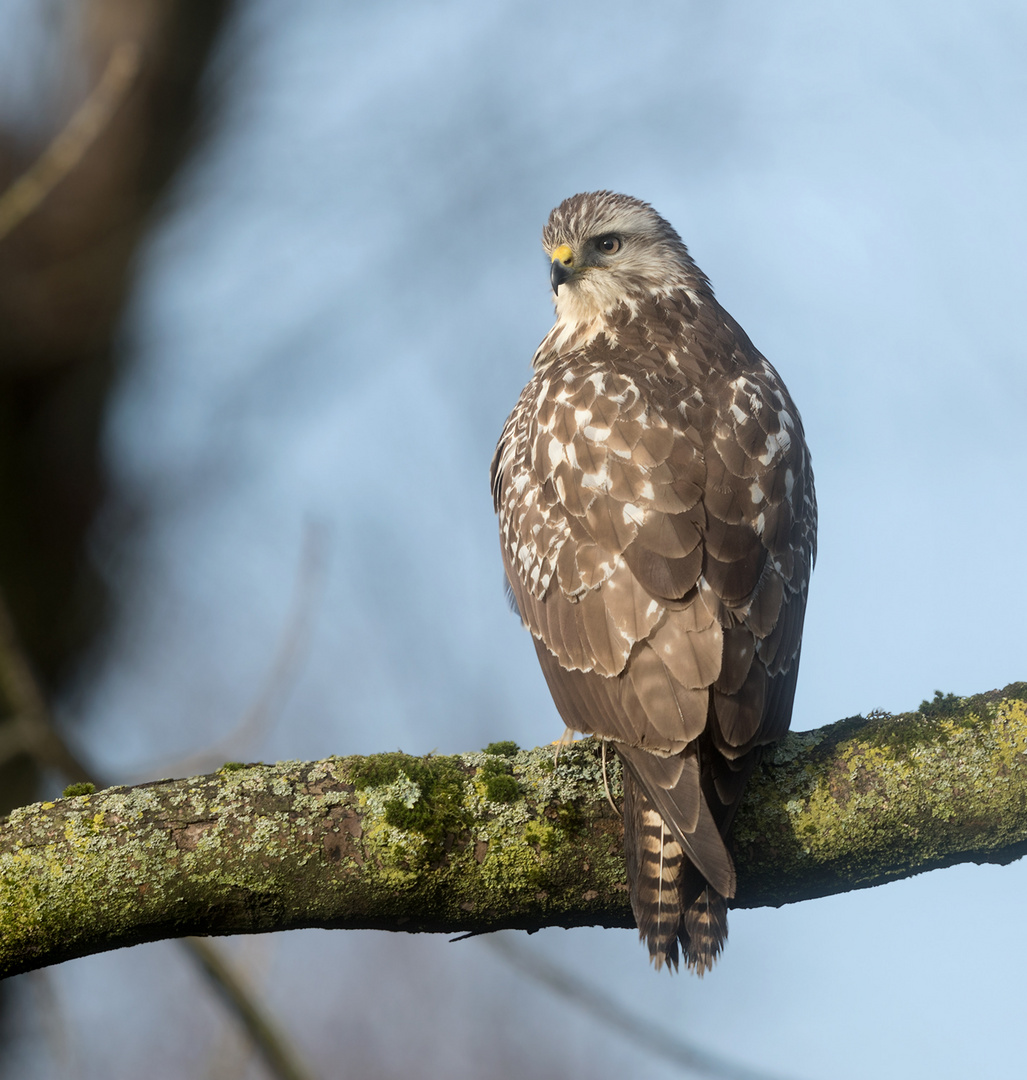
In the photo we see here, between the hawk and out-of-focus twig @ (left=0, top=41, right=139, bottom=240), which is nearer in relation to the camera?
the hawk

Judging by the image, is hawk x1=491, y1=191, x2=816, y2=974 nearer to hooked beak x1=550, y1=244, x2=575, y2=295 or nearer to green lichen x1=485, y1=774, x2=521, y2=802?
green lichen x1=485, y1=774, x2=521, y2=802

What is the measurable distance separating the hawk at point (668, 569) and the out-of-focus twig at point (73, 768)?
1.47 meters

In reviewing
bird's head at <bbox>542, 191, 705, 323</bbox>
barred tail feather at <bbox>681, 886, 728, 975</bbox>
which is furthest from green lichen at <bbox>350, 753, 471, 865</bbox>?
bird's head at <bbox>542, 191, 705, 323</bbox>

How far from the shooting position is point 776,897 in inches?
132

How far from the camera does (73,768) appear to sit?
3.96 meters

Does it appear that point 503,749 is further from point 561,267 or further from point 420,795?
point 561,267

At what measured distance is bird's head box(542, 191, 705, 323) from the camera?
5.23 m

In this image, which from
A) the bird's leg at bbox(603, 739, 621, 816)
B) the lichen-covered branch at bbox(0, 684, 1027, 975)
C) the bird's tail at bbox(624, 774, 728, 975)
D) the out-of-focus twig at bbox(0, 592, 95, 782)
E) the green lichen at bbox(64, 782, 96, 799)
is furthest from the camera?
the out-of-focus twig at bbox(0, 592, 95, 782)

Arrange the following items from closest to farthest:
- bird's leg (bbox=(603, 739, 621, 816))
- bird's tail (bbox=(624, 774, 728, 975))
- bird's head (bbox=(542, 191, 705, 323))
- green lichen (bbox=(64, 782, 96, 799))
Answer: bird's tail (bbox=(624, 774, 728, 975))
green lichen (bbox=(64, 782, 96, 799))
bird's leg (bbox=(603, 739, 621, 816))
bird's head (bbox=(542, 191, 705, 323))

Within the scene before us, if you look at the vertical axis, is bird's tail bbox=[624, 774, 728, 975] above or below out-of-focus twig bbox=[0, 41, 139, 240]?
below

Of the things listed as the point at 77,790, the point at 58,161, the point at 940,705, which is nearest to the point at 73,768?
the point at 77,790

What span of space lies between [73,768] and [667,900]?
2.32 meters

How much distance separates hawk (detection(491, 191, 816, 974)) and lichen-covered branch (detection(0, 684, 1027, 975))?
0.20 m

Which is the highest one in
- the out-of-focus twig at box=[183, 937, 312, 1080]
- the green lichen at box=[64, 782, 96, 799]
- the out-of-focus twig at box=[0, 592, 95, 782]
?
the out-of-focus twig at box=[0, 592, 95, 782]
